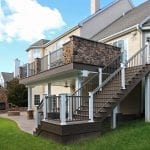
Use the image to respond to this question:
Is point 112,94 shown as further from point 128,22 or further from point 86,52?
point 128,22

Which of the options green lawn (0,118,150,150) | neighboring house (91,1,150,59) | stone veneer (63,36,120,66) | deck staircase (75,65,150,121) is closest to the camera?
green lawn (0,118,150,150)

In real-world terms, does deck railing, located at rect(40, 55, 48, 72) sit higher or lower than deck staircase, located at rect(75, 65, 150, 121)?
higher

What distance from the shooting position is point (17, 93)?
4138 centimetres

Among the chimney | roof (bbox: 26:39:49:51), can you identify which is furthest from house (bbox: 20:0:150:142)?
roof (bbox: 26:39:49:51)

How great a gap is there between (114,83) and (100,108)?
2.62 metres

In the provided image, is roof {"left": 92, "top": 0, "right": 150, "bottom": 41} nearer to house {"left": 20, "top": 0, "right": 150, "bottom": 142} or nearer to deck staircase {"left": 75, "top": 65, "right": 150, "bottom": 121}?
house {"left": 20, "top": 0, "right": 150, "bottom": 142}

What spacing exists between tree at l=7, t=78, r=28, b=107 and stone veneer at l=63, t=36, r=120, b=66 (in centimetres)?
2483

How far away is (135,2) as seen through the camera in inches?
1172

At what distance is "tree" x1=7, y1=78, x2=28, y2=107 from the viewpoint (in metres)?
41.1

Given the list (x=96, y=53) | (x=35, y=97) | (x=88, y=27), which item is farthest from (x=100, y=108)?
(x=35, y=97)

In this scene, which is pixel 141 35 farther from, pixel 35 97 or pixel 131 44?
pixel 35 97

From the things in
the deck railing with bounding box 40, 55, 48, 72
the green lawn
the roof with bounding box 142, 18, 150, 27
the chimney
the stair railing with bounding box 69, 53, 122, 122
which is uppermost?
the chimney

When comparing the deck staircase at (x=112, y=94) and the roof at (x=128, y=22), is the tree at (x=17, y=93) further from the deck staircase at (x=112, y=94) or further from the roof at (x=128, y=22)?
the deck staircase at (x=112, y=94)

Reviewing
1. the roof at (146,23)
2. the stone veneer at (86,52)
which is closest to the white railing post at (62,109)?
the stone veneer at (86,52)
